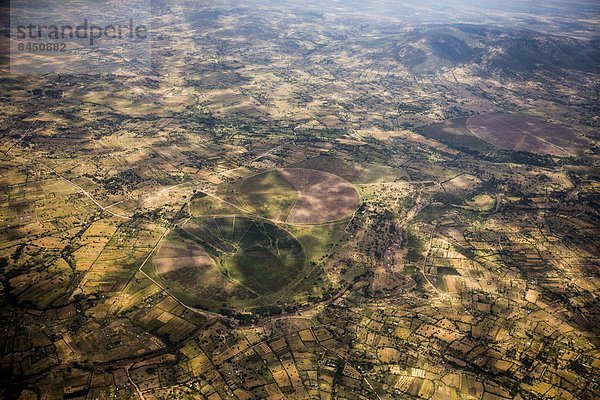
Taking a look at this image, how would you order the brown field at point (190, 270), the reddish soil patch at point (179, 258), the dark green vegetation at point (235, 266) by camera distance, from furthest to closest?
the reddish soil patch at point (179, 258) < the brown field at point (190, 270) < the dark green vegetation at point (235, 266)

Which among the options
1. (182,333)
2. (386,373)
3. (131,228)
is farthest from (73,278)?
(386,373)

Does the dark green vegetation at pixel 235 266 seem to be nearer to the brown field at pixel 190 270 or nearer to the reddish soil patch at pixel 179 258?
the brown field at pixel 190 270

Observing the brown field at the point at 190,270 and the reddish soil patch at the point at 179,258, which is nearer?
the brown field at the point at 190,270

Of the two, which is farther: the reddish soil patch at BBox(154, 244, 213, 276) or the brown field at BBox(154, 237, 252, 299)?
the reddish soil patch at BBox(154, 244, 213, 276)

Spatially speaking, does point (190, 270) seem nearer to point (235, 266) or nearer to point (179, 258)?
point (179, 258)

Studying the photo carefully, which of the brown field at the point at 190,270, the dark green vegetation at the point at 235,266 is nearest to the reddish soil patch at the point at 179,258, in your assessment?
the brown field at the point at 190,270

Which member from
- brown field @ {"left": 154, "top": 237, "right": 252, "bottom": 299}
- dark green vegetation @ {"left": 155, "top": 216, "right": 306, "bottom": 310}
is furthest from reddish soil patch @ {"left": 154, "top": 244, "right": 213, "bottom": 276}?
dark green vegetation @ {"left": 155, "top": 216, "right": 306, "bottom": 310}

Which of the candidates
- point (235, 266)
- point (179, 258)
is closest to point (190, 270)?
point (179, 258)

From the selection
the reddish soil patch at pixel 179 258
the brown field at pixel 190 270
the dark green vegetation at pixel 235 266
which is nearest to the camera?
the dark green vegetation at pixel 235 266

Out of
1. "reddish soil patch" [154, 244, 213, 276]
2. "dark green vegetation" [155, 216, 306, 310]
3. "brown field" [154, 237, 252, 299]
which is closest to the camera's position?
"dark green vegetation" [155, 216, 306, 310]

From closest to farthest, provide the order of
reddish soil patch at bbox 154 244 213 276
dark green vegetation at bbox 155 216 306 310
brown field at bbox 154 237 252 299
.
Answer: dark green vegetation at bbox 155 216 306 310 < brown field at bbox 154 237 252 299 < reddish soil patch at bbox 154 244 213 276

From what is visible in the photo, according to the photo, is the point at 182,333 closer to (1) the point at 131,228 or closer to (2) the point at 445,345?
(1) the point at 131,228

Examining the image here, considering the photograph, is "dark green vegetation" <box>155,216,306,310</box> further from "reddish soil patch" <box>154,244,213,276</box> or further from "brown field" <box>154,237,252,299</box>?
"reddish soil patch" <box>154,244,213,276</box>
